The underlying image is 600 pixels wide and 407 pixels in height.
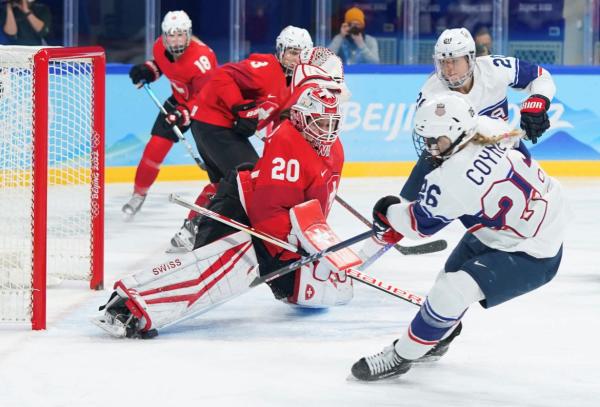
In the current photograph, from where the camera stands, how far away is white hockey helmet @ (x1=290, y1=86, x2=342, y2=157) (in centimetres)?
361

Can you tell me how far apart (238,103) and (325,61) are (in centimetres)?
68

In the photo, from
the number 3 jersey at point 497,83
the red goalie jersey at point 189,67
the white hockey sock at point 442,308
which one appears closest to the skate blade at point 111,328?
the white hockey sock at point 442,308

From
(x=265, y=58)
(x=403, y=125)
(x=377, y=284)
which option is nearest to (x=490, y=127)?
(x=377, y=284)

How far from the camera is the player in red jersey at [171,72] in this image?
573 centimetres

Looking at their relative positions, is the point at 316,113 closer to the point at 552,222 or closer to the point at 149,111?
the point at 552,222

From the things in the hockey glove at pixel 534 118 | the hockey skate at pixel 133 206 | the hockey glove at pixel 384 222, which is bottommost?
the hockey skate at pixel 133 206

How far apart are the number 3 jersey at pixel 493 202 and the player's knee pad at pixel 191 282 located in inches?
26.8

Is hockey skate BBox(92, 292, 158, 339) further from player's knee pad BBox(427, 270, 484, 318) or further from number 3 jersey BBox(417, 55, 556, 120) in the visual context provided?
number 3 jersey BBox(417, 55, 556, 120)

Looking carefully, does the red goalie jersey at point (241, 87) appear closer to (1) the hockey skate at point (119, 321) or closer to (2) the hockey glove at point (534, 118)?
(2) the hockey glove at point (534, 118)

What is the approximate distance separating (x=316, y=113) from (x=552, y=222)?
853mm

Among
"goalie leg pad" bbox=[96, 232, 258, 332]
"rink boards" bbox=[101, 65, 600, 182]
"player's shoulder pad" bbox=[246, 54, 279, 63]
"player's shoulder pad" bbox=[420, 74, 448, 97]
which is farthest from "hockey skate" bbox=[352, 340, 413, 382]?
"rink boards" bbox=[101, 65, 600, 182]

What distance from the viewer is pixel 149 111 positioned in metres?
7.04

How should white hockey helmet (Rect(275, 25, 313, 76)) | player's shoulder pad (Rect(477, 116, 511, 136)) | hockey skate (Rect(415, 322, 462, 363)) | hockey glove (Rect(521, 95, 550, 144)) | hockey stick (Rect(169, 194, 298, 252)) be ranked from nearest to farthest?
player's shoulder pad (Rect(477, 116, 511, 136)), hockey skate (Rect(415, 322, 462, 363)), hockey stick (Rect(169, 194, 298, 252)), hockey glove (Rect(521, 95, 550, 144)), white hockey helmet (Rect(275, 25, 313, 76))

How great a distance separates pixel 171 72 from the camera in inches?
231
